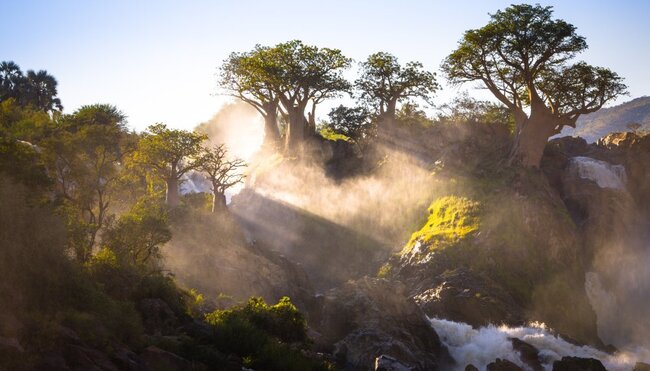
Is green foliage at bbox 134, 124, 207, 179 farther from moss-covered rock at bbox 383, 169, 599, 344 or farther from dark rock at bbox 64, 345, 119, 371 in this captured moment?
dark rock at bbox 64, 345, 119, 371

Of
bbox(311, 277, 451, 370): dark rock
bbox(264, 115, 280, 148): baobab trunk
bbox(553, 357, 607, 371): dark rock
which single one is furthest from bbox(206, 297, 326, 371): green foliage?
bbox(264, 115, 280, 148): baobab trunk

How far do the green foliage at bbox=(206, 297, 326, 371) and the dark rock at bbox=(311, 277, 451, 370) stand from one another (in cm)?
510

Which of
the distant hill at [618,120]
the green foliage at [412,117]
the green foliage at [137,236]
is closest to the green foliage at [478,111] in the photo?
the green foliage at [412,117]

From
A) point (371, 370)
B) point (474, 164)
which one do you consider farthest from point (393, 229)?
point (371, 370)

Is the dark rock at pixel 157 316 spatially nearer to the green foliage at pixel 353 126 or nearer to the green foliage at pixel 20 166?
the green foliage at pixel 20 166

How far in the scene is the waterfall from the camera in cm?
5853

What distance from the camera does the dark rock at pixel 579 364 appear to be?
32.9 metres

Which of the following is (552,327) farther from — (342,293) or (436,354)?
(342,293)

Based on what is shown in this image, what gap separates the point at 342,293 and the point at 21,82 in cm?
5473

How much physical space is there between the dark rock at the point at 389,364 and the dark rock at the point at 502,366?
6814mm

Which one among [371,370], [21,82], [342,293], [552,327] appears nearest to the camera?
[371,370]

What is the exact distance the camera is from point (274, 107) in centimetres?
7975

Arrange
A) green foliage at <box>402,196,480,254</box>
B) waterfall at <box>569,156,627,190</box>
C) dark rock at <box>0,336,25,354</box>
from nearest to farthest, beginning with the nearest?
1. dark rock at <box>0,336,25,354</box>
2. green foliage at <box>402,196,480,254</box>
3. waterfall at <box>569,156,627,190</box>

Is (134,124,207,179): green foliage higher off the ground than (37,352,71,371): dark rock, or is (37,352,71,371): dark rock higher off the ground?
(134,124,207,179): green foliage
